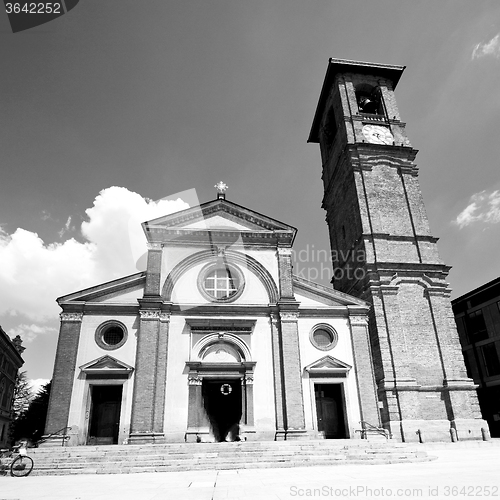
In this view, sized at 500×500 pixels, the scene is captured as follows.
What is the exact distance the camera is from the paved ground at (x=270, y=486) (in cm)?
716

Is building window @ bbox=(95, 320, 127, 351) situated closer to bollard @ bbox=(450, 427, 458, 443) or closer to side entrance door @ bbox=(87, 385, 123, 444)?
side entrance door @ bbox=(87, 385, 123, 444)

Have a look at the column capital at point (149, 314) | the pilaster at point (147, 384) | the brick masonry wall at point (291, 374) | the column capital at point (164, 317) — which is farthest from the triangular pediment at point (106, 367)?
the brick masonry wall at point (291, 374)

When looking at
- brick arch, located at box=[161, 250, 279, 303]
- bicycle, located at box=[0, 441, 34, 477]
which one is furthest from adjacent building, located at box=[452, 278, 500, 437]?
bicycle, located at box=[0, 441, 34, 477]

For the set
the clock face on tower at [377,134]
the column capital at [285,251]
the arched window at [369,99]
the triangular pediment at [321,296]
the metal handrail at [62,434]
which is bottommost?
the metal handrail at [62,434]

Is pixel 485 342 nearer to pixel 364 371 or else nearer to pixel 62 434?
pixel 364 371

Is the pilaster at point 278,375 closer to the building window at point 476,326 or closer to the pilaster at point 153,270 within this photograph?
the pilaster at point 153,270

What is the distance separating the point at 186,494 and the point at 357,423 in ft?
42.5

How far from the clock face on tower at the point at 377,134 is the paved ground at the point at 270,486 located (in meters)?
22.3

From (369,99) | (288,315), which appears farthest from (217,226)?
(369,99)

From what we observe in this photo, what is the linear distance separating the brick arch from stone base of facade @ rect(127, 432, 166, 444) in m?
6.41

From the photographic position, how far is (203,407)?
18.5m

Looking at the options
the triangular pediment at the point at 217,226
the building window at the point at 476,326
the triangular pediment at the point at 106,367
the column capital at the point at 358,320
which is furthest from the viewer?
the building window at the point at 476,326

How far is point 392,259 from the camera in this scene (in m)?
24.0

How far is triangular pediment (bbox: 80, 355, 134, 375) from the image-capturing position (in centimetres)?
1823
